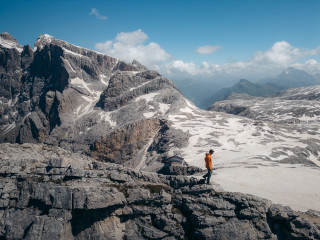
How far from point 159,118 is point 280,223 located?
52.1 metres

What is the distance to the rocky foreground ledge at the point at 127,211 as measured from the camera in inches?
698

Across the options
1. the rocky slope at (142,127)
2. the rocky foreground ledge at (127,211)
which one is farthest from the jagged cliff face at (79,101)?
the rocky foreground ledge at (127,211)

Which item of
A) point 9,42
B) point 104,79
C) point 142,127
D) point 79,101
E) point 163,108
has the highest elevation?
point 9,42

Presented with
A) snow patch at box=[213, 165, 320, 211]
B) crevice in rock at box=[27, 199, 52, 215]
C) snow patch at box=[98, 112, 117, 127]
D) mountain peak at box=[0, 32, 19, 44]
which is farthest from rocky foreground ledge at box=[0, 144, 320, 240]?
mountain peak at box=[0, 32, 19, 44]

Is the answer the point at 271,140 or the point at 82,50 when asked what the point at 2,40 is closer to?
the point at 82,50

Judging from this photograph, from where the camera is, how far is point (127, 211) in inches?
741

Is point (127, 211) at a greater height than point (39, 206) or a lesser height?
lesser

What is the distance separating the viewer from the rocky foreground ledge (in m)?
17.7

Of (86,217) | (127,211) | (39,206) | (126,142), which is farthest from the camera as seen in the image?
(126,142)

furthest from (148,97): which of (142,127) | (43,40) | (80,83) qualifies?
(43,40)

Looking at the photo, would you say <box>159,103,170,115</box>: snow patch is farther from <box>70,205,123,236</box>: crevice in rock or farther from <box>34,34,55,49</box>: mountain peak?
<box>34,34,55,49</box>: mountain peak

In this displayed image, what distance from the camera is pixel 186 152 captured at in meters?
46.0

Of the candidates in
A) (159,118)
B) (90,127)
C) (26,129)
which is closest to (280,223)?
(159,118)

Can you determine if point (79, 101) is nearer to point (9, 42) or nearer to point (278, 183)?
point (9, 42)
